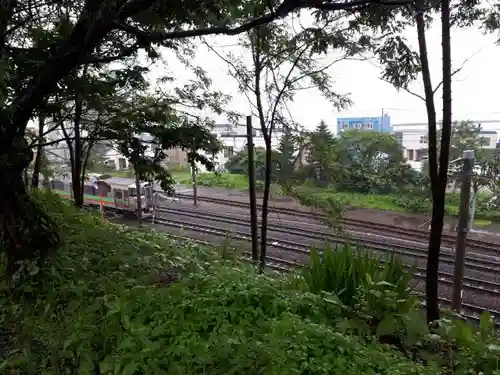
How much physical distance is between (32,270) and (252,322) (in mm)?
1741

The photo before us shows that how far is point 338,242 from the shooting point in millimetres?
5785

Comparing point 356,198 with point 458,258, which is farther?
point 356,198

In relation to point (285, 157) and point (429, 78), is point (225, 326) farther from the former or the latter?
point (285, 157)

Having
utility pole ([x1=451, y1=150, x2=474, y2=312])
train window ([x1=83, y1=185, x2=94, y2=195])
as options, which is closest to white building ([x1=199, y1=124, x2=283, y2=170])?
utility pole ([x1=451, y1=150, x2=474, y2=312])

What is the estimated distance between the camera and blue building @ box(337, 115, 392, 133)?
1024cm

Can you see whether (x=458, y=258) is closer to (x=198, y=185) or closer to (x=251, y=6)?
(x=251, y=6)

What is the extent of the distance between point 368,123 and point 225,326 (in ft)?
32.0

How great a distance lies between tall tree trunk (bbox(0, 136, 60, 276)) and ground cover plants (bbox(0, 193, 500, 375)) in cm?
14

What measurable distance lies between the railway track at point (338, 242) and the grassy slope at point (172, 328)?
2.00 meters

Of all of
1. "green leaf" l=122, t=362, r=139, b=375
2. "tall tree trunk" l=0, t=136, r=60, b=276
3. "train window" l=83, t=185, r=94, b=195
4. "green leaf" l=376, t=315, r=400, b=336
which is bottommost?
"green leaf" l=122, t=362, r=139, b=375

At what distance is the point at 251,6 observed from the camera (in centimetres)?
281

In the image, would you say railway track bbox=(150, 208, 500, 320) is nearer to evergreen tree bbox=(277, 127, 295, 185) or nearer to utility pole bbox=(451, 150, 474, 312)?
utility pole bbox=(451, 150, 474, 312)

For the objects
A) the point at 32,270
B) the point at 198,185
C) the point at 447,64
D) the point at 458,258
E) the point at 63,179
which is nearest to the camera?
the point at 32,270

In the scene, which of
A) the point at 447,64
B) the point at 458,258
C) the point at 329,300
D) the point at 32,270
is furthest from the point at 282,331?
the point at 458,258
